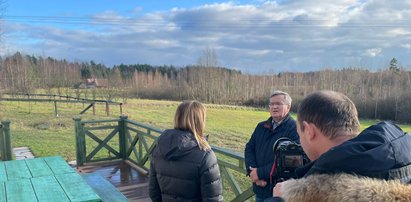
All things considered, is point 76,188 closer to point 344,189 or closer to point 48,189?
point 48,189

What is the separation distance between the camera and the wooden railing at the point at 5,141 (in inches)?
288

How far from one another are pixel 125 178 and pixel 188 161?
4306 mm

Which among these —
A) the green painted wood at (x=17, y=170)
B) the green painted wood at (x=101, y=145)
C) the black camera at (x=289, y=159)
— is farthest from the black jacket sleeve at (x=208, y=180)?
the green painted wood at (x=101, y=145)

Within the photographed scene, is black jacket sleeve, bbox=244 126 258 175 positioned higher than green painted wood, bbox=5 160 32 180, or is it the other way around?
black jacket sleeve, bbox=244 126 258 175

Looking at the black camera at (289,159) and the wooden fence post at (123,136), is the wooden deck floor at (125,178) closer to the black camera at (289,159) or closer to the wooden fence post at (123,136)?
the wooden fence post at (123,136)

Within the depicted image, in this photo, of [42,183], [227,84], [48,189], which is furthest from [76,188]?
[227,84]

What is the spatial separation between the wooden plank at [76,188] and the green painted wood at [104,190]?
38cm

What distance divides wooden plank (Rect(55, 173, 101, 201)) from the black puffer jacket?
909mm

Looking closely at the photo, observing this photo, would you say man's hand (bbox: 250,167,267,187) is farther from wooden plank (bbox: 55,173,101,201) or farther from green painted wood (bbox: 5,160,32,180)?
green painted wood (bbox: 5,160,32,180)

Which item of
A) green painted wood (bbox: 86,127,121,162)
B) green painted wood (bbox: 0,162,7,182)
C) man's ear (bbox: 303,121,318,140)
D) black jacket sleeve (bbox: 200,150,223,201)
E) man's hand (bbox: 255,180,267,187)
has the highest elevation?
man's ear (bbox: 303,121,318,140)

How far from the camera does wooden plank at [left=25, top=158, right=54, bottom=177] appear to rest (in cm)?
410

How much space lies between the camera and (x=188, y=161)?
2.63 m

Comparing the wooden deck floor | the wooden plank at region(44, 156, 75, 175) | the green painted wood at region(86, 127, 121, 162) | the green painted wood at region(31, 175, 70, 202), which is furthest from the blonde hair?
the green painted wood at region(86, 127, 121, 162)

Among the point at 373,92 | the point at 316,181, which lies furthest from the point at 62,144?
the point at 373,92
